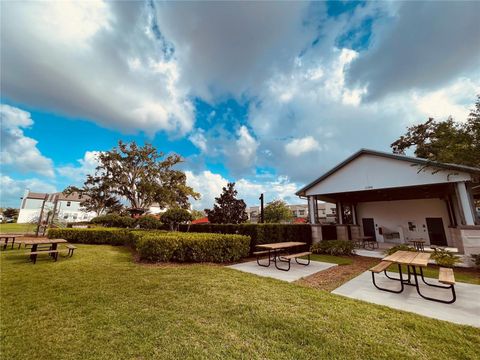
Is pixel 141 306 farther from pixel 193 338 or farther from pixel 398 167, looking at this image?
pixel 398 167

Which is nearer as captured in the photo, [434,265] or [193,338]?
[193,338]

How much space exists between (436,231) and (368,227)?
4300 mm

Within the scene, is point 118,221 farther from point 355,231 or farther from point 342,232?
point 355,231

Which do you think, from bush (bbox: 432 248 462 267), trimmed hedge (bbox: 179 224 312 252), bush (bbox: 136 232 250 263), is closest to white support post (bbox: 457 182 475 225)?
bush (bbox: 432 248 462 267)

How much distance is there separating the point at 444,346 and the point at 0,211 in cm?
7473

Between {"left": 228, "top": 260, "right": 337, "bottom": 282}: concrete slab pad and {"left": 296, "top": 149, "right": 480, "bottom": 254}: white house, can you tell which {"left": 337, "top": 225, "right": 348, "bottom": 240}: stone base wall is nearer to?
{"left": 296, "top": 149, "right": 480, "bottom": 254}: white house

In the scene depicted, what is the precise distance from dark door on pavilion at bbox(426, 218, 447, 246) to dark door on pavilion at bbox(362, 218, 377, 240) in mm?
3573

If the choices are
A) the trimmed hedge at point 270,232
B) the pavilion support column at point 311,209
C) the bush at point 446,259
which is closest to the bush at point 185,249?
the trimmed hedge at point 270,232

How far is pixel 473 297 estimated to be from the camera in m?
4.96

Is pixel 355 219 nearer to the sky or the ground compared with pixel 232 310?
nearer to the sky

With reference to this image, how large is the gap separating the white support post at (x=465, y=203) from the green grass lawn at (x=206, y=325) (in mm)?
8353

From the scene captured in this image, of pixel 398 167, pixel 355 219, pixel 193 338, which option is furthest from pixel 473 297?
pixel 355 219

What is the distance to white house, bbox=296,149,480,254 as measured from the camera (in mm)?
9328

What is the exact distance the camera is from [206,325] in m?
3.44
